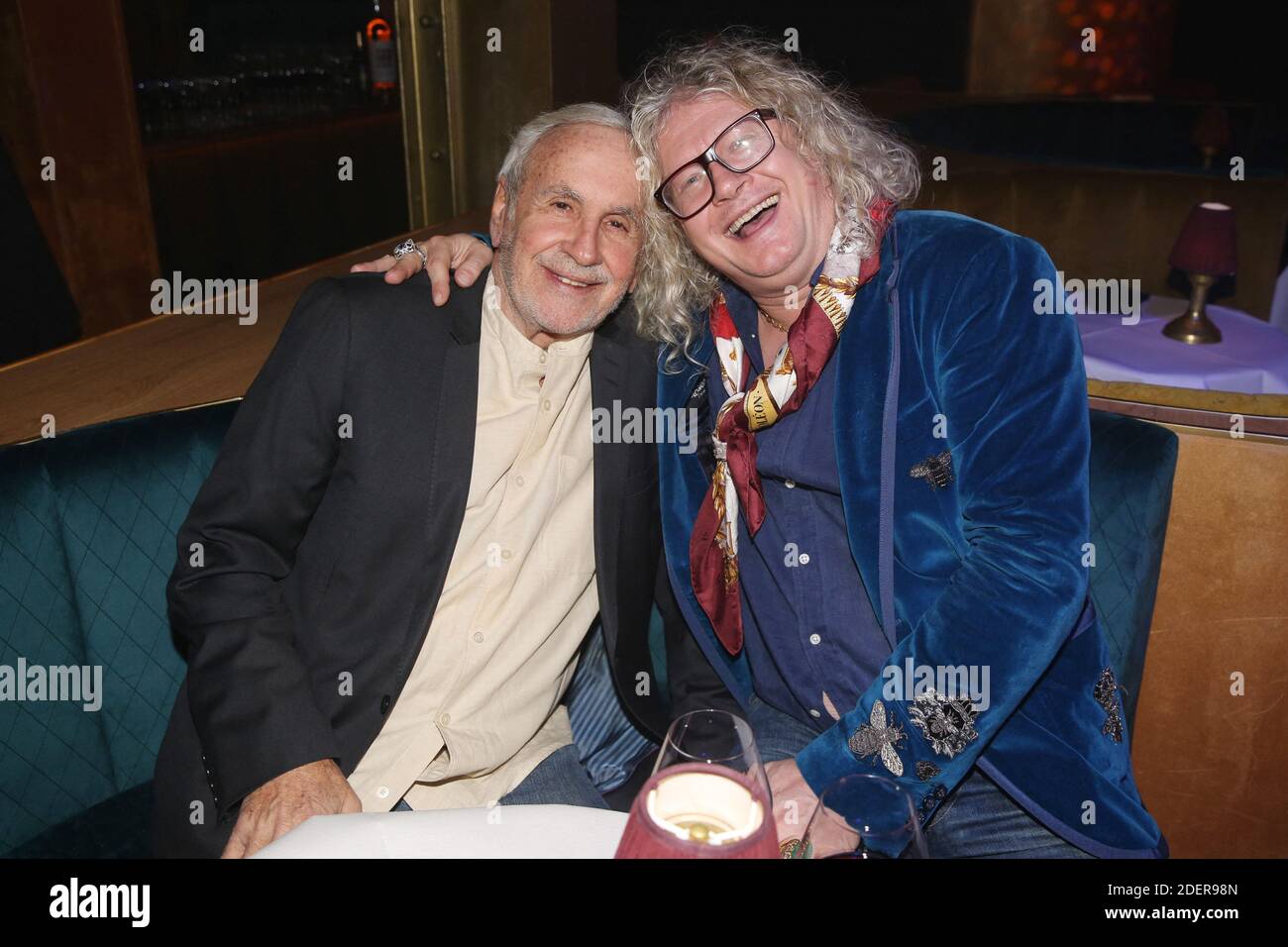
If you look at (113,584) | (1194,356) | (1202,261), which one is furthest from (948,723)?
(1202,261)

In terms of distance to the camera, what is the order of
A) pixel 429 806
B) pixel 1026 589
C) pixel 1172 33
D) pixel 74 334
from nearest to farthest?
pixel 1026 589 < pixel 429 806 < pixel 74 334 < pixel 1172 33

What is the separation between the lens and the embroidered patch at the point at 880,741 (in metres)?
1.44

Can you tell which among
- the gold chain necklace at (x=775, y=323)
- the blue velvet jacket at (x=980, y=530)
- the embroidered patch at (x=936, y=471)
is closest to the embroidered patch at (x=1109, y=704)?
the blue velvet jacket at (x=980, y=530)

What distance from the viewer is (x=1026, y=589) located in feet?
4.58

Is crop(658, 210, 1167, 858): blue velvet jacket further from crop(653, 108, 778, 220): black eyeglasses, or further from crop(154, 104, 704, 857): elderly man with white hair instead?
crop(154, 104, 704, 857): elderly man with white hair

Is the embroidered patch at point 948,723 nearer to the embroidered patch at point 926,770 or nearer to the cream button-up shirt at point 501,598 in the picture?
the embroidered patch at point 926,770

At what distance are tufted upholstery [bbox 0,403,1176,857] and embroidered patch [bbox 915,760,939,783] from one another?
508 millimetres

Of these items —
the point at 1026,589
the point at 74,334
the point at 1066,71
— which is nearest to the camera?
the point at 1026,589

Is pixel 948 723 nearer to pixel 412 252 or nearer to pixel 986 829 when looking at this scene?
pixel 986 829

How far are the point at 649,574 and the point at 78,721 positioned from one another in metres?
1.04

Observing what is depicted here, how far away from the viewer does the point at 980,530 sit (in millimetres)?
1463

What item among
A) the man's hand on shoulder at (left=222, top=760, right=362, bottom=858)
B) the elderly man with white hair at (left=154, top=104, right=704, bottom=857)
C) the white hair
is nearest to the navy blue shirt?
the elderly man with white hair at (left=154, top=104, right=704, bottom=857)
